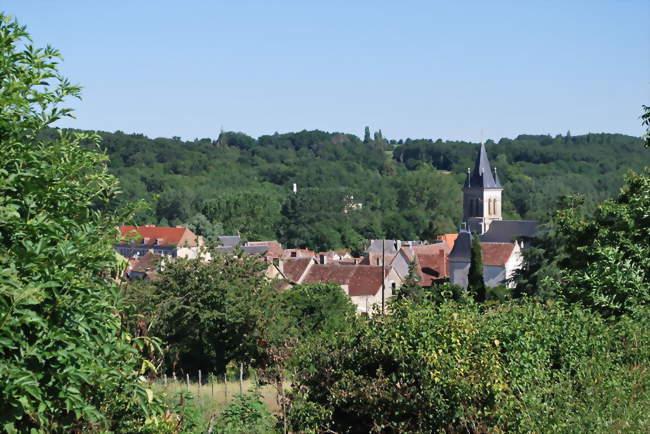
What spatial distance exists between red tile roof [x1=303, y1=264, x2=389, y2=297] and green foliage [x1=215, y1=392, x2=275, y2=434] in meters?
32.9

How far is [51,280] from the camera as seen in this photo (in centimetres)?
532

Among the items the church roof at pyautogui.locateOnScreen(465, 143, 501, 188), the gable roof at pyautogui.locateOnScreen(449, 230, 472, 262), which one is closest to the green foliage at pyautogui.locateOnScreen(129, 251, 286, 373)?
the gable roof at pyautogui.locateOnScreen(449, 230, 472, 262)

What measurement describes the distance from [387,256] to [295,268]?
17.6 metres

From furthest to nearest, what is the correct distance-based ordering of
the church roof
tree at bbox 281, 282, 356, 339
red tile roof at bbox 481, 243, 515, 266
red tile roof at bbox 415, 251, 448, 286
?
the church roof, red tile roof at bbox 415, 251, 448, 286, red tile roof at bbox 481, 243, 515, 266, tree at bbox 281, 282, 356, 339

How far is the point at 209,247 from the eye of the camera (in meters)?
23.1

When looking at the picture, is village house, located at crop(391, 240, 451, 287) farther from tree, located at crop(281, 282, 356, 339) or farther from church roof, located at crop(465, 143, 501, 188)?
tree, located at crop(281, 282, 356, 339)

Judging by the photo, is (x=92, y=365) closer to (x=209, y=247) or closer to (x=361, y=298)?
(x=209, y=247)

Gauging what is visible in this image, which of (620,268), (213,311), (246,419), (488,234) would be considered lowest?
A: (488,234)

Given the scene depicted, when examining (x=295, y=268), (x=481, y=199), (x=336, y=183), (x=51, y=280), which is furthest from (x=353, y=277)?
(x=336, y=183)

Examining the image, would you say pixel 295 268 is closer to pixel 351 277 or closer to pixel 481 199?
pixel 351 277

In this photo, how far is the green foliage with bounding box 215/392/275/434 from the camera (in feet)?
29.3

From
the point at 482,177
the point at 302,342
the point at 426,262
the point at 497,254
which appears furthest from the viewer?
the point at 482,177

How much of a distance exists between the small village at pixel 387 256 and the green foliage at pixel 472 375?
13849mm

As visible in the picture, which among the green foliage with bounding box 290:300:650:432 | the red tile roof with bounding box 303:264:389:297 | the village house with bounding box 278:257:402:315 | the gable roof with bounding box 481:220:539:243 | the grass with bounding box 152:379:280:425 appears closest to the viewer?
the green foliage with bounding box 290:300:650:432
